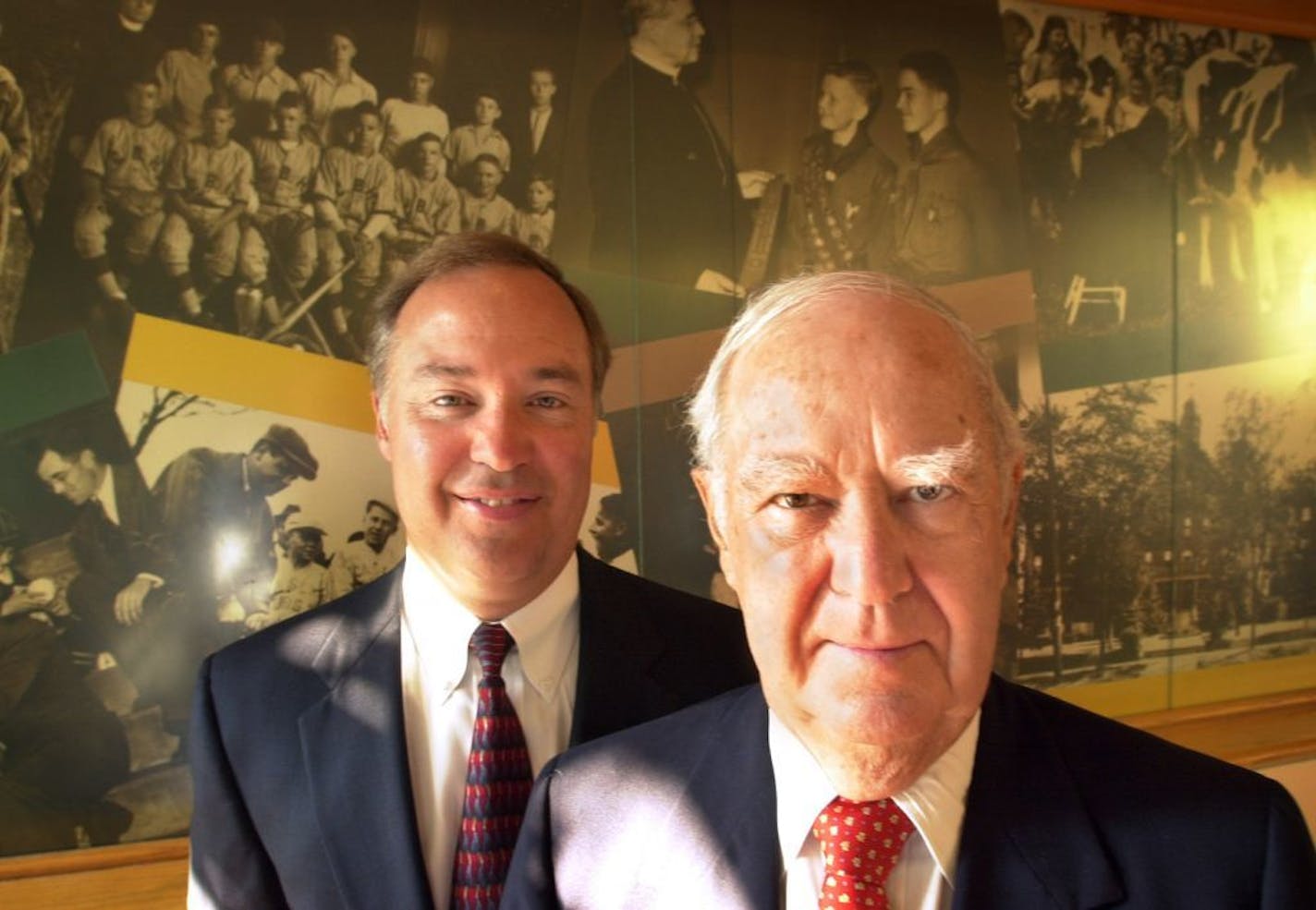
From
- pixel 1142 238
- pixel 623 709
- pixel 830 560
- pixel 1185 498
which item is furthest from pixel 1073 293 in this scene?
pixel 830 560

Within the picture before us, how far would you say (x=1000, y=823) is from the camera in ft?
3.38

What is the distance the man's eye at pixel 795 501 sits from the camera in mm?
1010

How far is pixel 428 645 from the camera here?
1628mm

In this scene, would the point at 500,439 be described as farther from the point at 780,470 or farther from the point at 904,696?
the point at 904,696

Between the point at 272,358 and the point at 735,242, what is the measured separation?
5.00 ft

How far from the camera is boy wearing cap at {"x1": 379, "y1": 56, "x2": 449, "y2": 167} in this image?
2.93m

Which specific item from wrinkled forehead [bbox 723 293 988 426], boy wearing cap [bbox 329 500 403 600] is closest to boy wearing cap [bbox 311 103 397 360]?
boy wearing cap [bbox 329 500 403 600]

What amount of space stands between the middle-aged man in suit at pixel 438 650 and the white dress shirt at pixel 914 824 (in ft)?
1.77

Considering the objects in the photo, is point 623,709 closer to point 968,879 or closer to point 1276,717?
point 968,879

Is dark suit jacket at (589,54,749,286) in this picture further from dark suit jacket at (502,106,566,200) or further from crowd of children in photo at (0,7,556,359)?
crowd of children in photo at (0,7,556,359)

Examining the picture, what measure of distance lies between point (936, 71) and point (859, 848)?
3.25 metres

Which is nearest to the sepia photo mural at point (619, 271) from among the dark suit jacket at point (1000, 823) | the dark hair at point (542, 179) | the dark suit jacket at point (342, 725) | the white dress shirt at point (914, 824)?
the dark hair at point (542, 179)

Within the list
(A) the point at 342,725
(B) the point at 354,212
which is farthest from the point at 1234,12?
(A) the point at 342,725

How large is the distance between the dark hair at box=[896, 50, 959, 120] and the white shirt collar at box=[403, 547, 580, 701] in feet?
8.84
